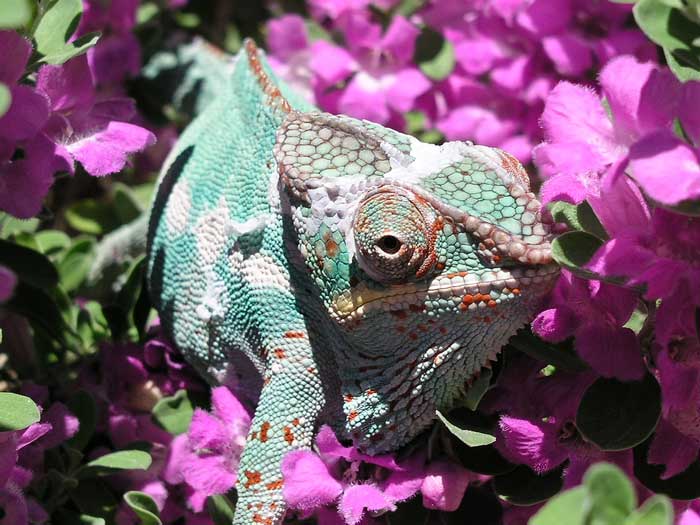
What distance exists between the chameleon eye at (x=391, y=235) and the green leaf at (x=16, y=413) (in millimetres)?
351

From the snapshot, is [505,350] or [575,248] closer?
[575,248]

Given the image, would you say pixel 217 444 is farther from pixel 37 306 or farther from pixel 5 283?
pixel 5 283

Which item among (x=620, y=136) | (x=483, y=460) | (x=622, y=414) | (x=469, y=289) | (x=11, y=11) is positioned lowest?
(x=483, y=460)

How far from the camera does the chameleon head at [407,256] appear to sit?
39.5 inches

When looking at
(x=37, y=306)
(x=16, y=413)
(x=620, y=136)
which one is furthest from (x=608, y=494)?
(x=37, y=306)

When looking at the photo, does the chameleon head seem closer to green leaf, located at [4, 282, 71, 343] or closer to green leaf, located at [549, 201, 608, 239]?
green leaf, located at [549, 201, 608, 239]

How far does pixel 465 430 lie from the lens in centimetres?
109

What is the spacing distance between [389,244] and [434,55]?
2.98 ft

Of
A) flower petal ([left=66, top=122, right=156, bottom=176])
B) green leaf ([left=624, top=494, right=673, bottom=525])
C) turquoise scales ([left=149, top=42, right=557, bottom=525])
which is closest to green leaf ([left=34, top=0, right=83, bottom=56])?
flower petal ([left=66, top=122, right=156, bottom=176])

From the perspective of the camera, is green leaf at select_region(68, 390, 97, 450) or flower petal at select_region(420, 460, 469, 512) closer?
flower petal at select_region(420, 460, 469, 512)

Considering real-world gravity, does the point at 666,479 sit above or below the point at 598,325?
below

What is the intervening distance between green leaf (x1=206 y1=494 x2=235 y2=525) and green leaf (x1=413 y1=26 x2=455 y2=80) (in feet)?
2.74

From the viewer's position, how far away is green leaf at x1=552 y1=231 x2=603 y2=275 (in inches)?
37.7

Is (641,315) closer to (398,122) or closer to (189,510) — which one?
(189,510)
